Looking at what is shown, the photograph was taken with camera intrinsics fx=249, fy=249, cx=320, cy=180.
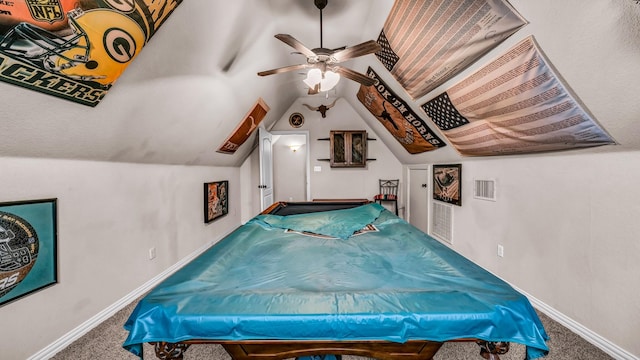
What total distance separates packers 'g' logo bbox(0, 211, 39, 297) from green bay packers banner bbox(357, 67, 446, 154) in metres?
3.03

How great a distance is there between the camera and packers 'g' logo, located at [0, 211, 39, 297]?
4.53 feet

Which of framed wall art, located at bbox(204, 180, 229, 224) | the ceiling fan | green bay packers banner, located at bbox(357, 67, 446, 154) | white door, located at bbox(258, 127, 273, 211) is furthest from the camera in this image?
white door, located at bbox(258, 127, 273, 211)

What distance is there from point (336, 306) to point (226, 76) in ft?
7.68

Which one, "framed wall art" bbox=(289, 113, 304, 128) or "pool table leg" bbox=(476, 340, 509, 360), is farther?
"framed wall art" bbox=(289, 113, 304, 128)

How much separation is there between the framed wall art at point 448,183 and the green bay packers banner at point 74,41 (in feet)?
10.7

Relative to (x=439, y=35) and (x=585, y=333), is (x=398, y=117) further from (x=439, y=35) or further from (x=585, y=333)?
(x=585, y=333)

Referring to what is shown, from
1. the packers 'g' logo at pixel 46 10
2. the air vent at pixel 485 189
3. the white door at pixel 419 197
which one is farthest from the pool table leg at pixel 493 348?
the white door at pixel 419 197

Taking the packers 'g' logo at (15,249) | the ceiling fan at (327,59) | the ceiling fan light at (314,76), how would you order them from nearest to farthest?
1. the packers 'g' logo at (15,249)
2. the ceiling fan at (327,59)
3. the ceiling fan light at (314,76)

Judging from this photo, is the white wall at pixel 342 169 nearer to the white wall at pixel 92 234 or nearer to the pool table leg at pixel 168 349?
the white wall at pixel 92 234

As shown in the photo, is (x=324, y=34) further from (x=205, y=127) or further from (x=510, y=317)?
(x=510, y=317)

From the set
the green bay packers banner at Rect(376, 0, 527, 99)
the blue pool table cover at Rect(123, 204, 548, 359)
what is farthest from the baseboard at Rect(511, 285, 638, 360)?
the green bay packers banner at Rect(376, 0, 527, 99)

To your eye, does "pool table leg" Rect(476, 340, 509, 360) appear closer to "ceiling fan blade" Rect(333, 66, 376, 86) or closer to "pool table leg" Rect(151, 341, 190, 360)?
"pool table leg" Rect(151, 341, 190, 360)

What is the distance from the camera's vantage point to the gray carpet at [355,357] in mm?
1558

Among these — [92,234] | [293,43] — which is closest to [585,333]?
[293,43]
